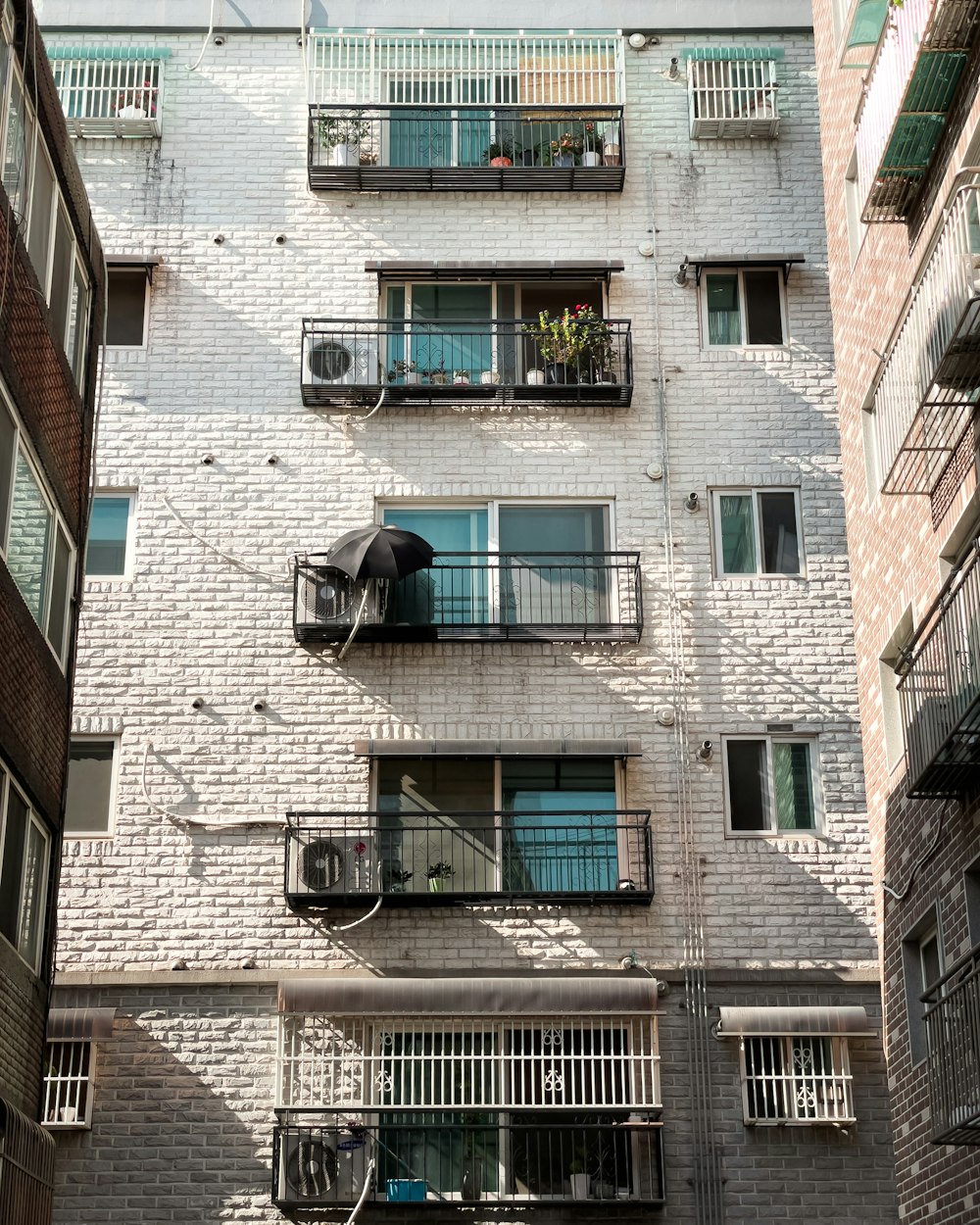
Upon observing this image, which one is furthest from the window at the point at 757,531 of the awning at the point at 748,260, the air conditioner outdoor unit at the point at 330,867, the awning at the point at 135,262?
the awning at the point at 135,262

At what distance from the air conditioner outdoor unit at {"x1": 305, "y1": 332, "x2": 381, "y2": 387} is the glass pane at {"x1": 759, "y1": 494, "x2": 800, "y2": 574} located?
17.1ft

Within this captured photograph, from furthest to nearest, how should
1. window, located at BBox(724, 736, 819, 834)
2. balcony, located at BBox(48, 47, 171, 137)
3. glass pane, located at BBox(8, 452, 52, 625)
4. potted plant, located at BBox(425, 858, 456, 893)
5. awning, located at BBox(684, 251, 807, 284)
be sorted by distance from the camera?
balcony, located at BBox(48, 47, 171, 137) < awning, located at BBox(684, 251, 807, 284) < window, located at BBox(724, 736, 819, 834) < potted plant, located at BBox(425, 858, 456, 893) < glass pane, located at BBox(8, 452, 52, 625)

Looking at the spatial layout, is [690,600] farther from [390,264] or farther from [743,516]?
[390,264]

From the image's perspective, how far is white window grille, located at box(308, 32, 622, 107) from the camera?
81.9 feet

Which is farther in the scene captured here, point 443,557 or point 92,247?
point 443,557

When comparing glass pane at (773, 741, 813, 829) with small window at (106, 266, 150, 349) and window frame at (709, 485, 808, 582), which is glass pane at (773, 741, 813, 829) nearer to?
window frame at (709, 485, 808, 582)

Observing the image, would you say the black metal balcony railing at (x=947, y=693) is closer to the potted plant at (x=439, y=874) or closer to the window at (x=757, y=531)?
the potted plant at (x=439, y=874)

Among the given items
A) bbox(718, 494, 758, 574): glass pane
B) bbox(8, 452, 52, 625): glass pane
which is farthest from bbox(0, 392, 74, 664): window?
bbox(718, 494, 758, 574): glass pane

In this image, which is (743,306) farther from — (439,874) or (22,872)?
(22,872)

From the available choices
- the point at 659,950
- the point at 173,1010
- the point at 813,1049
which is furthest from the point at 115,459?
the point at 813,1049

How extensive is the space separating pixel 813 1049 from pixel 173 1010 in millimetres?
7101

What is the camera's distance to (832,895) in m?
20.6

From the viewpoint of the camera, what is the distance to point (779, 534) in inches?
887

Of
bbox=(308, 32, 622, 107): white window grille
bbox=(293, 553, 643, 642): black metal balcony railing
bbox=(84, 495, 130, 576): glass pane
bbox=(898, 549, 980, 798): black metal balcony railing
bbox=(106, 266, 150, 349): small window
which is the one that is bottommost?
bbox=(898, 549, 980, 798): black metal balcony railing
